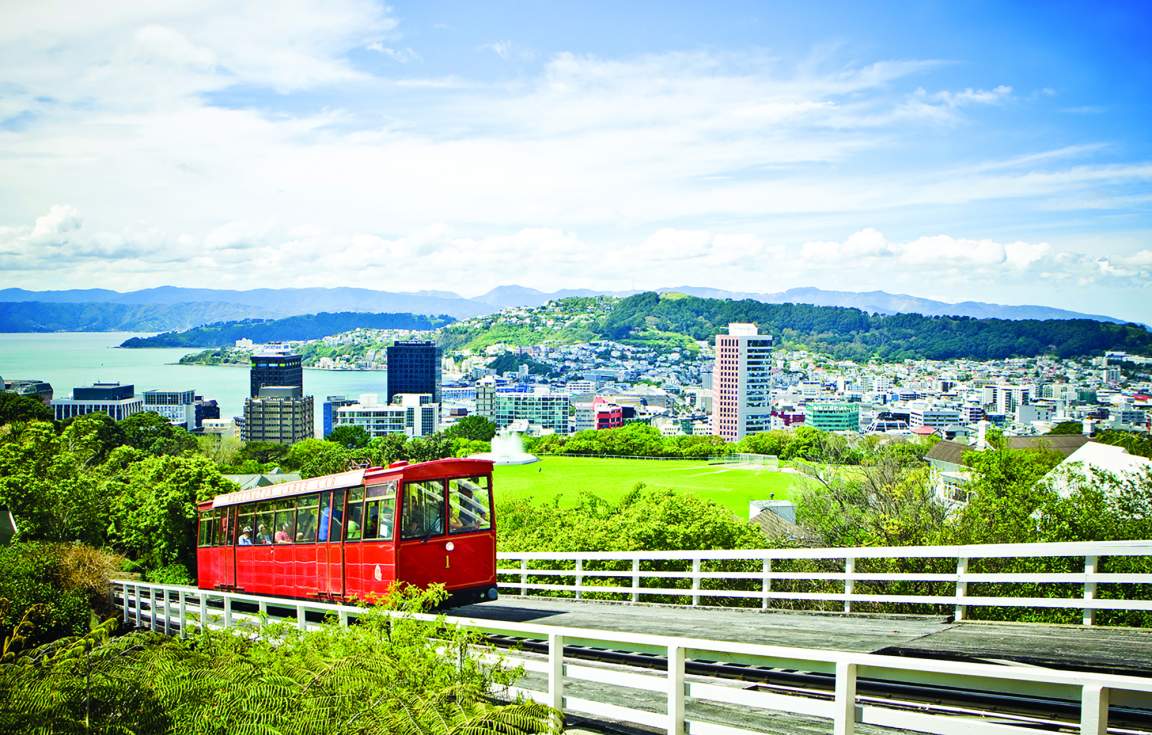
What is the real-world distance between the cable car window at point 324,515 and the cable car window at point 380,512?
133 centimetres

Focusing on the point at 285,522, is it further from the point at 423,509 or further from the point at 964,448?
the point at 964,448

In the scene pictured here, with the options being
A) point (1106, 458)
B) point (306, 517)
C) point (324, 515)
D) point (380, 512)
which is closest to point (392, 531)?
Result: point (380, 512)

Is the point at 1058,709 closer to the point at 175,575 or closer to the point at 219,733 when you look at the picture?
the point at 219,733

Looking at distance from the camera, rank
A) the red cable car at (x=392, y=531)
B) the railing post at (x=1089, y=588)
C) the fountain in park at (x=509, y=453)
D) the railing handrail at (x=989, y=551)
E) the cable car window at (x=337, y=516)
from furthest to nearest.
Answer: the fountain in park at (x=509, y=453) → the cable car window at (x=337, y=516) → the red cable car at (x=392, y=531) → the railing post at (x=1089, y=588) → the railing handrail at (x=989, y=551)

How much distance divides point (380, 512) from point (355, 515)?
845mm

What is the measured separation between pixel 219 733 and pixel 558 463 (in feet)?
406

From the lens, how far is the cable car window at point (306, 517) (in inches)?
711

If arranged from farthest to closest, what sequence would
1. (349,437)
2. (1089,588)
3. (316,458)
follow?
(349,437) → (316,458) → (1089,588)

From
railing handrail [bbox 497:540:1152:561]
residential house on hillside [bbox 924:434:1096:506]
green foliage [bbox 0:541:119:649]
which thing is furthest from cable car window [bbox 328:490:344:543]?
residential house on hillside [bbox 924:434:1096:506]

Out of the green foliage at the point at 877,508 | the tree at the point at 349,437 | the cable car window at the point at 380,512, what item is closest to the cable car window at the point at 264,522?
the cable car window at the point at 380,512

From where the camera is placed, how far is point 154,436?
383 feet

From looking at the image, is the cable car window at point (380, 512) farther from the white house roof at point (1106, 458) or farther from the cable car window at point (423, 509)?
the white house roof at point (1106, 458)

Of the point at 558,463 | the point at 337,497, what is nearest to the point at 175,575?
the point at 337,497

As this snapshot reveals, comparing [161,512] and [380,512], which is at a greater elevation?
[380,512]
